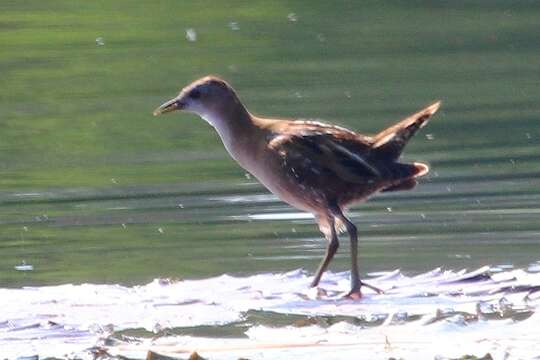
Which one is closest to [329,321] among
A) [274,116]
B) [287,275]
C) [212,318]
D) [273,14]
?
[212,318]

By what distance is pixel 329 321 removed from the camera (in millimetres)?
8641

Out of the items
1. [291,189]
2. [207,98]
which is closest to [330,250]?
[291,189]

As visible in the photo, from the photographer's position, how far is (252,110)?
1733 cm

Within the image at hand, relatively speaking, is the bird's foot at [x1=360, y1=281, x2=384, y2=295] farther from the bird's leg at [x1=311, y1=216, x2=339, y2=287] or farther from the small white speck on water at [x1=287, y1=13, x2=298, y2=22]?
the small white speck on water at [x1=287, y1=13, x2=298, y2=22]

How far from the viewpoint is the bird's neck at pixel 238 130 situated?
1005 cm

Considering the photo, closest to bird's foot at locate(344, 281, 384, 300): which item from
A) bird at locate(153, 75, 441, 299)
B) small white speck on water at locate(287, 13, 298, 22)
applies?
bird at locate(153, 75, 441, 299)

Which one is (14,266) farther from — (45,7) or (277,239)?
(45,7)

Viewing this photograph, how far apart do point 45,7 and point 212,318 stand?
18.6 metres

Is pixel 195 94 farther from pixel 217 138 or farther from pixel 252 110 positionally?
pixel 252 110

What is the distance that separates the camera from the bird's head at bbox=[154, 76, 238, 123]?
1023 centimetres

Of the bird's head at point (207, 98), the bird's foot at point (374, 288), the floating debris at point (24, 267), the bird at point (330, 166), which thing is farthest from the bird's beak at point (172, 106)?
the bird's foot at point (374, 288)

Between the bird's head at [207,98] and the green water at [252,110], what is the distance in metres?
1.04

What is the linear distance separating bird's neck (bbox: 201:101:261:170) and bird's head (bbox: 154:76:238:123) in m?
0.03

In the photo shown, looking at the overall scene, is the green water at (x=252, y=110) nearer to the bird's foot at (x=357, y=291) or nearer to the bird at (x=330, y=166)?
the bird at (x=330, y=166)
